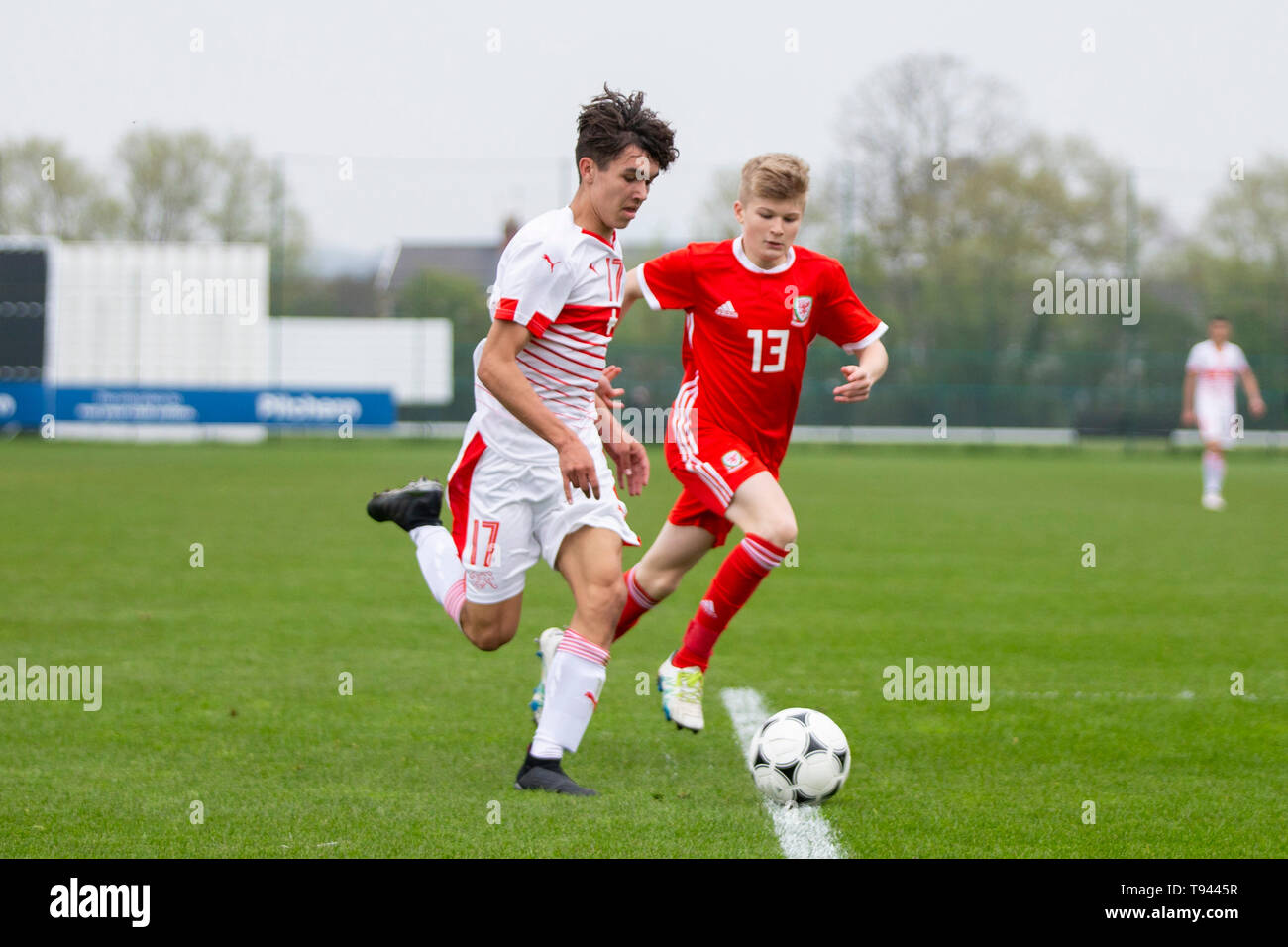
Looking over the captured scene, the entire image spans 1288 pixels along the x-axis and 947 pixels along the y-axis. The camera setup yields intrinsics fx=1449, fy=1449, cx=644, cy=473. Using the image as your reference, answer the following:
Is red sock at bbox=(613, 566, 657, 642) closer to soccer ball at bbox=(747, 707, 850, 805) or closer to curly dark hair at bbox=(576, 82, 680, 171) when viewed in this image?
soccer ball at bbox=(747, 707, 850, 805)

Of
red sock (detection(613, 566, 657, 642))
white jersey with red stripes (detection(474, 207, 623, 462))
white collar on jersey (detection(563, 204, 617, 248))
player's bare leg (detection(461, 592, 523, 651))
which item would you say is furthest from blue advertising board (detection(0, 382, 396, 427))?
white collar on jersey (detection(563, 204, 617, 248))

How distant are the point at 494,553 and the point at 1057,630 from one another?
4.42 meters

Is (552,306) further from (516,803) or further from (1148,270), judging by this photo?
(1148,270)

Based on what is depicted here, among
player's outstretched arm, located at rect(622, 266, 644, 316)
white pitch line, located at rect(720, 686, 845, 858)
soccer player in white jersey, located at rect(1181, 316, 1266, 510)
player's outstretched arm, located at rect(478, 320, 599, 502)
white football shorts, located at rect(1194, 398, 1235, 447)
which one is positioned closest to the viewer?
white pitch line, located at rect(720, 686, 845, 858)

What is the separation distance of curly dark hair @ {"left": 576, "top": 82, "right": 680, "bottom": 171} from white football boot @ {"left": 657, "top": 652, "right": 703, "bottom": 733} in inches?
76.9

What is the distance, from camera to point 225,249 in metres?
30.0

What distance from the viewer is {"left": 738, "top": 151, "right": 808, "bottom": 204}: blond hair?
17.4 feet

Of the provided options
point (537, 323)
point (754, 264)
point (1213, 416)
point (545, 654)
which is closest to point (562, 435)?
point (537, 323)

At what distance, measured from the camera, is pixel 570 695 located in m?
4.73

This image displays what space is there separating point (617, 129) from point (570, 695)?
1823 millimetres

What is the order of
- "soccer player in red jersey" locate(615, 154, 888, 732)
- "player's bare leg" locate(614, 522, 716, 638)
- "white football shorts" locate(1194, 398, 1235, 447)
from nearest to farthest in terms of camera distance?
"soccer player in red jersey" locate(615, 154, 888, 732) < "player's bare leg" locate(614, 522, 716, 638) < "white football shorts" locate(1194, 398, 1235, 447)

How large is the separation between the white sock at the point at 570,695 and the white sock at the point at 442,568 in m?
0.67

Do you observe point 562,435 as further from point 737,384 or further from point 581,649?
point 737,384
